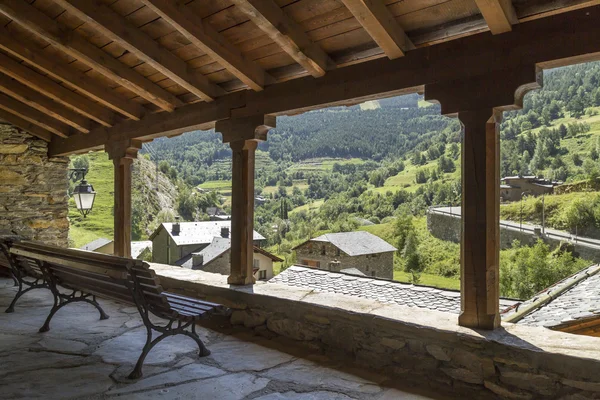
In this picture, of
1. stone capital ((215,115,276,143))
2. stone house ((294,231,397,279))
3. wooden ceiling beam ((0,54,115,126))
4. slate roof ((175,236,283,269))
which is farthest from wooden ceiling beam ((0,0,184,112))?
stone house ((294,231,397,279))

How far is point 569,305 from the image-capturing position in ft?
19.7

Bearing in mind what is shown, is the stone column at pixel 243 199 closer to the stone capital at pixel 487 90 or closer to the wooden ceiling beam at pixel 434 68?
the wooden ceiling beam at pixel 434 68

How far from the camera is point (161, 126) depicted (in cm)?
468

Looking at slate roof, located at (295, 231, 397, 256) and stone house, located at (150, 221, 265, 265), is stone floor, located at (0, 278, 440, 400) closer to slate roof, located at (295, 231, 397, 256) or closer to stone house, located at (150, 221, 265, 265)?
slate roof, located at (295, 231, 397, 256)

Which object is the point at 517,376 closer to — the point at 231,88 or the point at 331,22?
the point at 331,22

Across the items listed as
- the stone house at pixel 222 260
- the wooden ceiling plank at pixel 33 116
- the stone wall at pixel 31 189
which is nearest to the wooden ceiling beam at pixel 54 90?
the wooden ceiling plank at pixel 33 116

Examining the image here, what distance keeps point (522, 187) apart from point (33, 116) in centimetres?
4310

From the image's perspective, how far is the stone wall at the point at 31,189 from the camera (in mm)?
6184

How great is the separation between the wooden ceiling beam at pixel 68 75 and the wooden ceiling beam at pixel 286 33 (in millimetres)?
2460

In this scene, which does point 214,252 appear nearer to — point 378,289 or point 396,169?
point 378,289

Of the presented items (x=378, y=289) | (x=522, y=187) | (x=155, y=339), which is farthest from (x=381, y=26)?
(x=522, y=187)

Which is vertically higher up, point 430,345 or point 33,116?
point 33,116

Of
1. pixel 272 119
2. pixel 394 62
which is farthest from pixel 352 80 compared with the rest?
pixel 272 119

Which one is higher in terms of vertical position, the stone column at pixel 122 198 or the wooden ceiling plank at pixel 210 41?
the wooden ceiling plank at pixel 210 41
